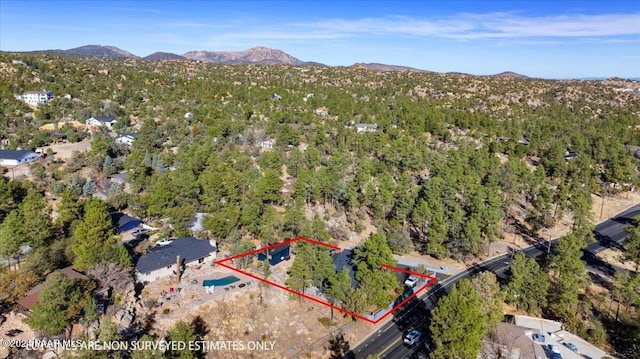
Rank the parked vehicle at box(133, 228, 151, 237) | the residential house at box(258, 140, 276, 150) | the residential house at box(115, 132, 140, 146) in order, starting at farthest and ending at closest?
the residential house at box(258, 140, 276, 150)
the residential house at box(115, 132, 140, 146)
the parked vehicle at box(133, 228, 151, 237)

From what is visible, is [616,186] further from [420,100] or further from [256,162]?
[256,162]

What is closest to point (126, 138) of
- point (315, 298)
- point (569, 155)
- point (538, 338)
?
point (315, 298)

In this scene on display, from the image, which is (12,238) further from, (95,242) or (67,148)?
(67,148)

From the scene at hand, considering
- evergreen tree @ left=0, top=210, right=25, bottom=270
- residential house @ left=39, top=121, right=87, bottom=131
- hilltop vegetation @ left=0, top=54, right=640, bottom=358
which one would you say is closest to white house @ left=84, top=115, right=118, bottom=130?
residential house @ left=39, top=121, right=87, bottom=131

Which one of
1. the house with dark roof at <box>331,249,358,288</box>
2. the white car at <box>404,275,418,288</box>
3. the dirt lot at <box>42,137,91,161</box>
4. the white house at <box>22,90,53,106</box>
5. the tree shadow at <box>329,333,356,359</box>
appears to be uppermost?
the white house at <box>22,90,53,106</box>

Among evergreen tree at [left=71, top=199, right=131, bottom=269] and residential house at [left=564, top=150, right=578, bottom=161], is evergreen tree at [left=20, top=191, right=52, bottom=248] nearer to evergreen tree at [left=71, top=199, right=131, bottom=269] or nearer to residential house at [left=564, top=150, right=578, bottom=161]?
evergreen tree at [left=71, top=199, right=131, bottom=269]

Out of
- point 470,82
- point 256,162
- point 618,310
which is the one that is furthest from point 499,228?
point 470,82
